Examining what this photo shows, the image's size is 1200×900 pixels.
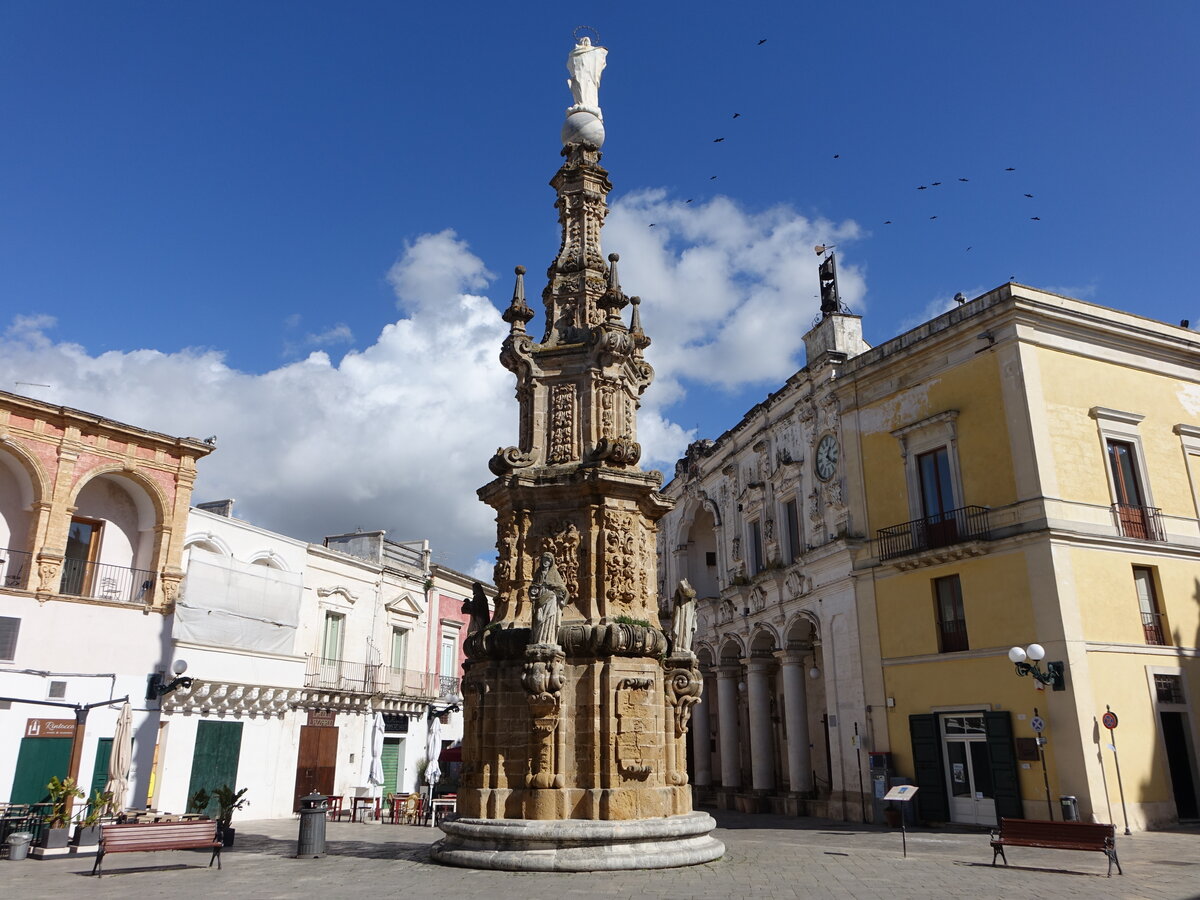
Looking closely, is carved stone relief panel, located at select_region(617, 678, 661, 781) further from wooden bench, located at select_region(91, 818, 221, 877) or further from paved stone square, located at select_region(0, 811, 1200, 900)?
wooden bench, located at select_region(91, 818, 221, 877)

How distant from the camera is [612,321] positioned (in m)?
14.3

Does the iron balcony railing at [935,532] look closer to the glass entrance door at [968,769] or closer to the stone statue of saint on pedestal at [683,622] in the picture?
the glass entrance door at [968,769]

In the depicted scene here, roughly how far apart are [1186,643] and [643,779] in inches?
580

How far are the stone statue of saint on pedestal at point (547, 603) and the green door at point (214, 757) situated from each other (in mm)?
15200

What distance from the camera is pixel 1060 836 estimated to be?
12258 mm

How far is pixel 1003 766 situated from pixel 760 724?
30.4ft

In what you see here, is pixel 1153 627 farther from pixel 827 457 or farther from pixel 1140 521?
pixel 827 457

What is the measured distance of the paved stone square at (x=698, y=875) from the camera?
10.0m

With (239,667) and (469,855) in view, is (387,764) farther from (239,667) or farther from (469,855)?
(469,855)

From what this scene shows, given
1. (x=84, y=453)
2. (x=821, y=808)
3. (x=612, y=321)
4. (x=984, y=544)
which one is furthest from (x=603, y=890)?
(x=84, y=453)

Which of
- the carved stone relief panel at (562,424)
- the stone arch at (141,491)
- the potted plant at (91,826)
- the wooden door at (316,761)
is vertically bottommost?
the potted plant at (91,826)

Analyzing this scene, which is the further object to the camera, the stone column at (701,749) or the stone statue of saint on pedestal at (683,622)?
the stone column at (701,749)

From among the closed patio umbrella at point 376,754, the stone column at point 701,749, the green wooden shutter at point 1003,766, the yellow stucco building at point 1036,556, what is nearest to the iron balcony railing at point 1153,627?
the yellow stucco building at point 1036,556

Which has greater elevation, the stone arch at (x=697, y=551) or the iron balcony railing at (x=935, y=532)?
the stone arch at (x=697, y=551)
